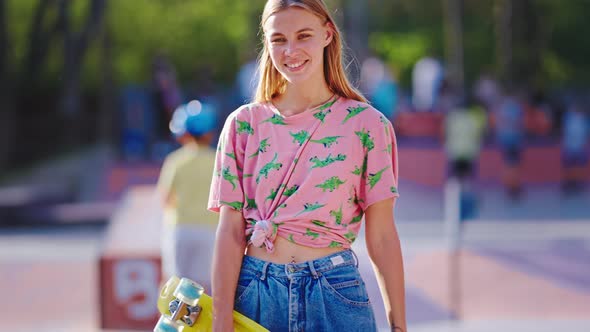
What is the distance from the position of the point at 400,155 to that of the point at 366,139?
14.5 meters

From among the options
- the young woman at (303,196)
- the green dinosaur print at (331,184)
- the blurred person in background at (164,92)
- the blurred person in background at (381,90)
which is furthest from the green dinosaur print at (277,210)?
the blurred person in background at (164,92)

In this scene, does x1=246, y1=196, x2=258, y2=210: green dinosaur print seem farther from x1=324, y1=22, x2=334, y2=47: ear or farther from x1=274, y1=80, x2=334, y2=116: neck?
x1=324, y1=22, x2=334, y2=47: ear

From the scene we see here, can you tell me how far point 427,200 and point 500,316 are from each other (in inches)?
310

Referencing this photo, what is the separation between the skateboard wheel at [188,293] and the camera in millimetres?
2879

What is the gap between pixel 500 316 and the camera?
8320 mm

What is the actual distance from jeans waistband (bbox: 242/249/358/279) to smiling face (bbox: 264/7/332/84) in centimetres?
53

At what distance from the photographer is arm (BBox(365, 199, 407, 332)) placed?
2.92 meters

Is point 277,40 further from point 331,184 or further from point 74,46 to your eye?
point 74,46

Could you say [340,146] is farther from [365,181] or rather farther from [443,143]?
[443,143]

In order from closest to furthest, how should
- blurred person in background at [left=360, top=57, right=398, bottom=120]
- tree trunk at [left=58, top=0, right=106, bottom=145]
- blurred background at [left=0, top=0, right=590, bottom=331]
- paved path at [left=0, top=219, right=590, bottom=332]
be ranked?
paved path at [left=0, top=219, right=590, bottom=332]
blurred background at [left=0, top=0, right=590, bottom=331]
blurred person in background at [left=360, top=57, right=398, bottom=120]
tree trunk at [left=58, top=0, right=106, bottom=145]

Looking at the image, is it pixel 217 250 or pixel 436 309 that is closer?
pixel 217 250

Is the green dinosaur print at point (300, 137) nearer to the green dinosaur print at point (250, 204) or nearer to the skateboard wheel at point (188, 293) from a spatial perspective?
the green dinosaur print at point (250, 204)

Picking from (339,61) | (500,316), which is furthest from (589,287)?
(339,61)

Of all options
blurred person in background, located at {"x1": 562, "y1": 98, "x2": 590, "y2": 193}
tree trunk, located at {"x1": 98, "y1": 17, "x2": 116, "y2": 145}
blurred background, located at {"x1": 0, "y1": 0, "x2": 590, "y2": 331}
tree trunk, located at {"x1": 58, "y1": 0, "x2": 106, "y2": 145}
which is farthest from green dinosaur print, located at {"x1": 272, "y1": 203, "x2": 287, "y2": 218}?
tree trunk, located at {"x1": 98, "y1": 17, "x2": 116, "y2": 145}
